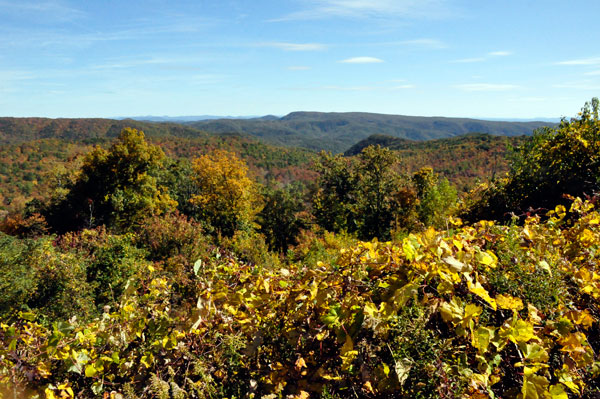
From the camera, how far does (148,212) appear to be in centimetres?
1862

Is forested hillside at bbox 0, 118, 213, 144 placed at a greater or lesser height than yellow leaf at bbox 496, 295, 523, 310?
greater

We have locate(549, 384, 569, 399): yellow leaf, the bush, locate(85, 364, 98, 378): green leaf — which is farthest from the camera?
the bush

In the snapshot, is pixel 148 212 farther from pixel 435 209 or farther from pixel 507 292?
pixel 507 292

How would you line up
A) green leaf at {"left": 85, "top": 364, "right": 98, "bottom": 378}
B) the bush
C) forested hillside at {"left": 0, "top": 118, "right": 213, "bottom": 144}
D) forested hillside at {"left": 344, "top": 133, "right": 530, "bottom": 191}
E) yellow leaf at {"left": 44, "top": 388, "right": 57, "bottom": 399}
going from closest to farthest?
yellow leaf at {"left": 44, "top": 388, "right": 57, "bottom": 399} < green leaf at {"left": 85, "top": 364, "right": 98, "bottom": 378} < the bush < forested hillside at {"left": 344, "top": 133, "right": 530, "bottom": 191} < forested hillside at {"left": 0, "top": 118, "right": 213, "bottom": 144}

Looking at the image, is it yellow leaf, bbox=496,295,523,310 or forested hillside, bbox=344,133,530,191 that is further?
forested hillside, bbox=344,133,530,191

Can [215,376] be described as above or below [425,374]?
below

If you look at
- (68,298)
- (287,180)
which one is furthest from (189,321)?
(287,180)

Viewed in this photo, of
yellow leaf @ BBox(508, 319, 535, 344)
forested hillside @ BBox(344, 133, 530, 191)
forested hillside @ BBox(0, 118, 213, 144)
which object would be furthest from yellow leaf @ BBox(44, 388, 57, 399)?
forested hillside @ BBox(0, 118, 213, 144)

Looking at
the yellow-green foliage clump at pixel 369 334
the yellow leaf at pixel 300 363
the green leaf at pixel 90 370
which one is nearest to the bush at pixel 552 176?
the yellow-green foliage clump at pixel 369 334

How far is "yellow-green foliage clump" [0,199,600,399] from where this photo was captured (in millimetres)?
1312

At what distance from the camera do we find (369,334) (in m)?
1.57

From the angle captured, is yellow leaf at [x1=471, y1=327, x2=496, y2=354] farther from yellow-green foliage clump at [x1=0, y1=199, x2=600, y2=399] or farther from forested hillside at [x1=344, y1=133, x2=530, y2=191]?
forested hillside at [x1=344, y1=133, x2=530, y2=191]

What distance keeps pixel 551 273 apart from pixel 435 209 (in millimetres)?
19522

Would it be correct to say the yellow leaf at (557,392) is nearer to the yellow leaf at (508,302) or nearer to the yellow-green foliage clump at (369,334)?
the yellow-green foliage clump at (369,334)
